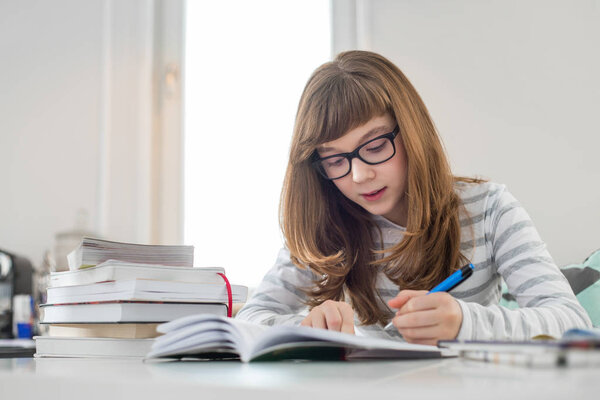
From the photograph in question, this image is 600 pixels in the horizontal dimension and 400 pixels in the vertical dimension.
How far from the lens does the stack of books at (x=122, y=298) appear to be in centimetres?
70

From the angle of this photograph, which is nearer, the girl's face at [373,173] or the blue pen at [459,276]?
the blue pen at [459,276]

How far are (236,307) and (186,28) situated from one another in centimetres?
137

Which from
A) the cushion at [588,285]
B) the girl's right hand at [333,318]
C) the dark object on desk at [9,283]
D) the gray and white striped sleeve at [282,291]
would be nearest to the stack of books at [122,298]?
the girl's right hand at [333,318]

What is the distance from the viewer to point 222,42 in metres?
2.70

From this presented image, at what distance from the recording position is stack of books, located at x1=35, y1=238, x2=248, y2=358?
70 centimetres

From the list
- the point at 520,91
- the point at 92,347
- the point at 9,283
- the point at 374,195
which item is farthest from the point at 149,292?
the point at 9,283

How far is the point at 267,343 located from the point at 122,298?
10.0 inches

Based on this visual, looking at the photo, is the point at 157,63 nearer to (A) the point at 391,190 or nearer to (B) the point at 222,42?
(B) the point at 222,42

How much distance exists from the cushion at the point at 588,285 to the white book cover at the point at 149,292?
0.86 meters

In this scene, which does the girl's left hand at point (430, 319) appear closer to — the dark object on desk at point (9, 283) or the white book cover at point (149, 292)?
the white book cover at point (149, 292)

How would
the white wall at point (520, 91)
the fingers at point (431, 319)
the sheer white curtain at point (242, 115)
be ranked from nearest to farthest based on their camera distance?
the fingers at point (431, 319)
the white wall at point (520, 91)
the sheer white curtain at point (242, 115)

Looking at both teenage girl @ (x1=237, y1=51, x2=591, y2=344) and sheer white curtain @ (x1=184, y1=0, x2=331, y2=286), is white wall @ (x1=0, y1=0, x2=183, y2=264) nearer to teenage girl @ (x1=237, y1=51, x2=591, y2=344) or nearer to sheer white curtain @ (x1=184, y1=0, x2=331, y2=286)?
sheer white curtain @ (x1=184, y1=0, x2=331, y2=286)

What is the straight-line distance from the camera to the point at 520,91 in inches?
80.3

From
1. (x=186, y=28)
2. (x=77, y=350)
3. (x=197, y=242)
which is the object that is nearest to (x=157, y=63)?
(x=186, y=28)
